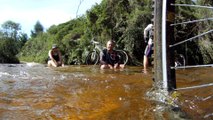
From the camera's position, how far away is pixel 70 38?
68.9 ft

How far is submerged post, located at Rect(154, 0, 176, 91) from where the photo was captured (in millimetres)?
3621

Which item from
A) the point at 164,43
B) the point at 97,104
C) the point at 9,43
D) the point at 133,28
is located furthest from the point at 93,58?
the point at 9,43

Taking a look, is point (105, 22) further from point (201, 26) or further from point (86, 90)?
point (86, 90)

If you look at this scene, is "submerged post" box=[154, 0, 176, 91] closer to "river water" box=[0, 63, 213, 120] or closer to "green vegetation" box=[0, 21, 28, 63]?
"river water" box=[0, 63, 213, 120]

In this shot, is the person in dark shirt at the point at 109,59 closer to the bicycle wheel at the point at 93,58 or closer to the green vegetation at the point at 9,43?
the bicycle wheel at the point at 93,58

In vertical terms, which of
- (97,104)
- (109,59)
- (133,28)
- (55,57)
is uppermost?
(133,28)

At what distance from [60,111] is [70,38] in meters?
17.7

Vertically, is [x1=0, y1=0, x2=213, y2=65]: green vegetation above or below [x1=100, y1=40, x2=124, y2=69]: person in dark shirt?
above

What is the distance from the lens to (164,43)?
3.61 meters

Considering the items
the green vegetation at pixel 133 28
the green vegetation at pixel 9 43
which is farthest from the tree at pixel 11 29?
the green vegetation at pixel 133 28

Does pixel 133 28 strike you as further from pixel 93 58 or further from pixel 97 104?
pixel 97 104

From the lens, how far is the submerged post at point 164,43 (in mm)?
3621

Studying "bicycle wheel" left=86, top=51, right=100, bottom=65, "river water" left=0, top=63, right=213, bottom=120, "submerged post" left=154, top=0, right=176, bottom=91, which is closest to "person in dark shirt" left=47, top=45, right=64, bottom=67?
"bicycle wheel" left=86, top=51, right=100, bottom=65

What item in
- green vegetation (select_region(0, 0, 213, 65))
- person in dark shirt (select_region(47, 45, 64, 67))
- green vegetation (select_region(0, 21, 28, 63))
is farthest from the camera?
green vegetation (select_region(0, 21, 28, 63))
